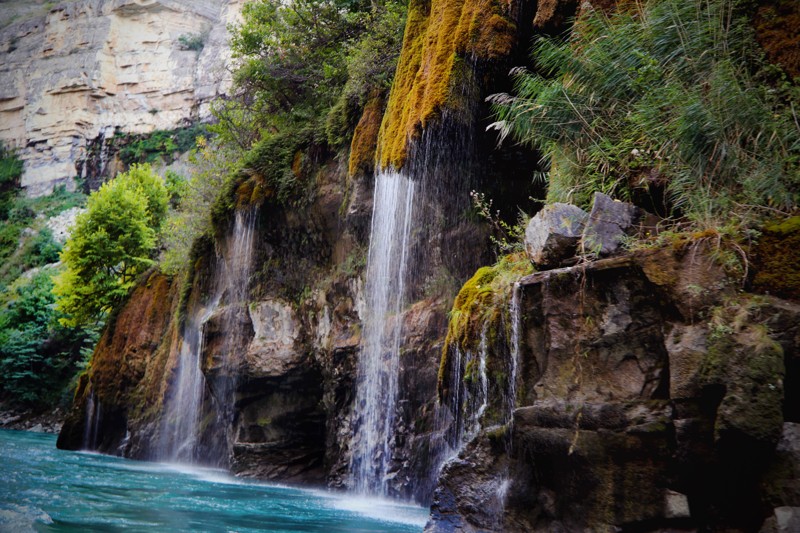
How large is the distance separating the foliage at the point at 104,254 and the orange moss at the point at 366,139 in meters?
14.8

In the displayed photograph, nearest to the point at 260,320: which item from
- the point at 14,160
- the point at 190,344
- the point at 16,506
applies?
the point at 190,344

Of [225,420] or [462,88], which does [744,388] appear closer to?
[462,88]

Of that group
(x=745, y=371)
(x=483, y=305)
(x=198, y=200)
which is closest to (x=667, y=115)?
(x=483, y=305)

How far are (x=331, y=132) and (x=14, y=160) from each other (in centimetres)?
4653

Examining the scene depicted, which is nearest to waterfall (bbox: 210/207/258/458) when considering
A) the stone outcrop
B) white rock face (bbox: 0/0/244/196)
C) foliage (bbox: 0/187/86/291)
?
the stone outcrop

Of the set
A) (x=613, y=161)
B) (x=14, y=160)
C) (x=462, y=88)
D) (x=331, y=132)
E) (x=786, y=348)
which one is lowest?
(x=786, y=348)

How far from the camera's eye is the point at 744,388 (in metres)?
4.14

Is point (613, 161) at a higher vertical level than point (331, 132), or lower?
lower

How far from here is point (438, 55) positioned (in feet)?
29.6

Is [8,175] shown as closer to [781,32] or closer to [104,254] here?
[104,254]

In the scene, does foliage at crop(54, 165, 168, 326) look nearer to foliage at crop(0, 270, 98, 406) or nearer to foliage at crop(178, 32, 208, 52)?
foliage at crop(0, 270, 98, 406)

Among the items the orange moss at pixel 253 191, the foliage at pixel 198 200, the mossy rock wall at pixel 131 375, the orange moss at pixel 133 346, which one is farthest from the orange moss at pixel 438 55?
the orange moss at pixel 133 346

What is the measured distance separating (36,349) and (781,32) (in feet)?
113

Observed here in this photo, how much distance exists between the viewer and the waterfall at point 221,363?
1451 cm
